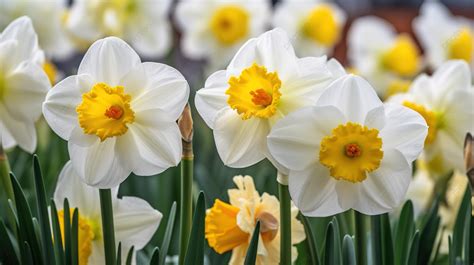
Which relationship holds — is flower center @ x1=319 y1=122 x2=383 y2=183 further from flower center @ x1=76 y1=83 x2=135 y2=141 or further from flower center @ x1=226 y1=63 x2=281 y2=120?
flower center @ x1=76 y1=83 x2=135 y2=141

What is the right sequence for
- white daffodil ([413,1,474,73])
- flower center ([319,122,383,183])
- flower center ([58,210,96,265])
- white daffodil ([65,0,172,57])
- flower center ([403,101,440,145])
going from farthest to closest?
white daffodil ([413,1,474,73])
white daffodil ([65,0,172,57])
flower center ([403,101,440,145])
flower center ([58,210,96,265])
flower center ([319,122,383,183])

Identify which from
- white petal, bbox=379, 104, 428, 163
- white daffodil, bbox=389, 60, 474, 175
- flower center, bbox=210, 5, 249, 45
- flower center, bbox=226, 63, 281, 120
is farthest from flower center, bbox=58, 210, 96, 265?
flower center, bbox=210, 5, 249, 45

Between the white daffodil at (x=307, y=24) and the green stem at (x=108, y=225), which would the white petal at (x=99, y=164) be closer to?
the green stem at (x=108, y=225)

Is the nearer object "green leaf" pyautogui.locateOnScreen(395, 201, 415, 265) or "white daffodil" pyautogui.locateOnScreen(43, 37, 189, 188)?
"white daffodil" pyautogui.locateOnScreen(43, 37, 189, 188)

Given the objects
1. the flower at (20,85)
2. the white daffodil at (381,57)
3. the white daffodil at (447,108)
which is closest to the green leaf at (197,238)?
the flower at (20,85)

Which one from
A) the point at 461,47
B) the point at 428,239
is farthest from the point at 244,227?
the point at 461,47

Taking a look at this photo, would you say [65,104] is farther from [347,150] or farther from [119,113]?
[347,150]

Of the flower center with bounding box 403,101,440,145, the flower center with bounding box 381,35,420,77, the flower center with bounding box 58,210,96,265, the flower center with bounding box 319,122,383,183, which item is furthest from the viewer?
the flower center with bounding box 381,35,420,77

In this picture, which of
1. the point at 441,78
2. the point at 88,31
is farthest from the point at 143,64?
the point at 88,31
